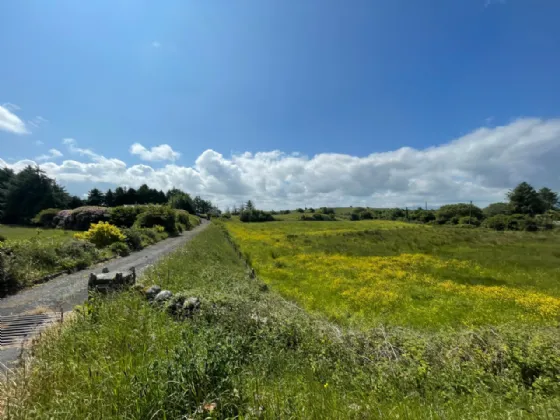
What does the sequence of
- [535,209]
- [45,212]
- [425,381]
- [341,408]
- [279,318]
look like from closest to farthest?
[341,408] < [425,381] < [279,318] < [45,212] < [535,209]

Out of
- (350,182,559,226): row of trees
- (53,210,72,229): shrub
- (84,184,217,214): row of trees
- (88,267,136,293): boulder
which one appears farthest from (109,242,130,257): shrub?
(350,182,559,226): row of trees

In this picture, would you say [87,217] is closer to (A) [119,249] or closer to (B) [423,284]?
(A) [119,249]

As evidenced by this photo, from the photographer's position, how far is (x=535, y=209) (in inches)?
2970

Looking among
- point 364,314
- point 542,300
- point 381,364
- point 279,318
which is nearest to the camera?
point 381,364

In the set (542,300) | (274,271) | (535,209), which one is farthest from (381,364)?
(535,209)

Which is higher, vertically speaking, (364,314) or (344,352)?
(344,352)

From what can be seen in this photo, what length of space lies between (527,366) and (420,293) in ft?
27.9

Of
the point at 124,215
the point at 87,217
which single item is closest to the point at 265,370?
the point at 87,217

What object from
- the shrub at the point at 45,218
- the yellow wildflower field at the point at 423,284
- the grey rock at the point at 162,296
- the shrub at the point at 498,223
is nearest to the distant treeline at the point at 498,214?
the shrub at the point at 498,223

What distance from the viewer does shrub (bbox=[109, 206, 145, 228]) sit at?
33.4 m

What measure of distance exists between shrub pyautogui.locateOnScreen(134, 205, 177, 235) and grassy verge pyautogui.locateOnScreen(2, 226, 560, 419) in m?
30.1

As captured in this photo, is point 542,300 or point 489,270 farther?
point 489,270

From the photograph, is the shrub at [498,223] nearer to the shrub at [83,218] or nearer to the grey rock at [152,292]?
the grey rock at [152,292]

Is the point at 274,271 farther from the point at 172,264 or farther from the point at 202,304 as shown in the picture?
the point at 202,304
